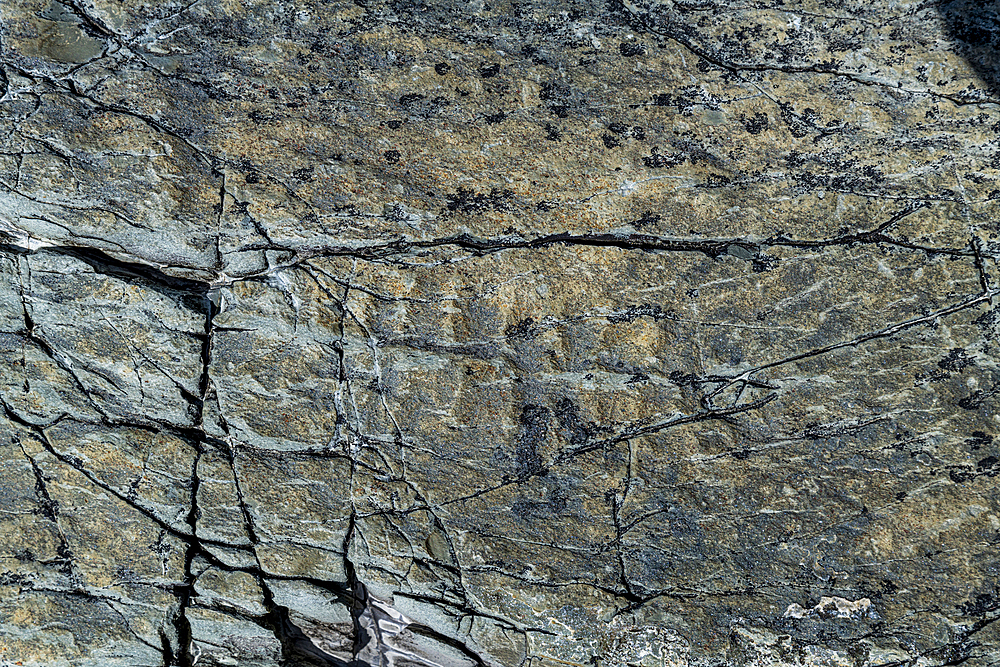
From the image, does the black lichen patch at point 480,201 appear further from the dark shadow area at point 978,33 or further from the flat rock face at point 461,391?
the dark shadow area at point 978,33

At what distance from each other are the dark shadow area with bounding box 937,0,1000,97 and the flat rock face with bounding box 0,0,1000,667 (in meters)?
0.27

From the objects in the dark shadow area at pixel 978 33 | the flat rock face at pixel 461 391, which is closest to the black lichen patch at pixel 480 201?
the flat rock face at pixel 461 391

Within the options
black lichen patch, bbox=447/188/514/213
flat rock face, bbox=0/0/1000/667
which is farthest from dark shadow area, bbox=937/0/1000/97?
black lichen patch, bbox=447/188/514/213

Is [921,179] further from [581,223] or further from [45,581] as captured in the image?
[45,581]

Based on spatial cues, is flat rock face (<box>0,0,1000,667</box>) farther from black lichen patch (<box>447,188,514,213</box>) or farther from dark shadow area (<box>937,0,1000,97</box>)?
dark shadow area (<box>937,0,1000,97</box>)

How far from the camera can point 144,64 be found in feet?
7.54

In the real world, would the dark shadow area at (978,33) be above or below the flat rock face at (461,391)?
above

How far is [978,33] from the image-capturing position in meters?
2.39

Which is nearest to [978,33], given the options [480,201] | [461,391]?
[480,201]

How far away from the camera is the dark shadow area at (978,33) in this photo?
93.1 inches

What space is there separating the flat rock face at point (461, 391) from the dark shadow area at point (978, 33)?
27 centimetres

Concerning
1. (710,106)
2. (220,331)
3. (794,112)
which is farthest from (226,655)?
(794,112)

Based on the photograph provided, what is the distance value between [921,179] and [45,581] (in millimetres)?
2887

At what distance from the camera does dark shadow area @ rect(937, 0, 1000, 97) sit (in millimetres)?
2365
